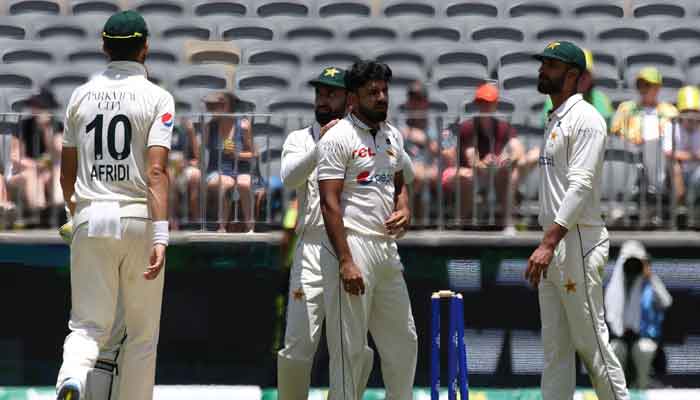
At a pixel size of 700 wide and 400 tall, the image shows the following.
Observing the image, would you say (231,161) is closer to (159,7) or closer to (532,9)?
(159,7)

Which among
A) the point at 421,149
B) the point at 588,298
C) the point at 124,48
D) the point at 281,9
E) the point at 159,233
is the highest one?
the point at 281,9

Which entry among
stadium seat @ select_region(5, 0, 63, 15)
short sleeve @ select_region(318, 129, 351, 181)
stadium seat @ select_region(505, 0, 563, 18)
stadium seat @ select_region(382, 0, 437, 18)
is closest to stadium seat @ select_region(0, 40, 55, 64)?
stadium seat @ select_region(5, 0, 63, 15)

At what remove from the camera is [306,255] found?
7.62m

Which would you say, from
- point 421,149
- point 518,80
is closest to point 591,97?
point 421,149

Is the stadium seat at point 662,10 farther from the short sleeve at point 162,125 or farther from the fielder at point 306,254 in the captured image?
the short sleeve at point 162,125

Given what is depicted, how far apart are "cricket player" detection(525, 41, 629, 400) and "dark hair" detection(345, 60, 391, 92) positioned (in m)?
0.90

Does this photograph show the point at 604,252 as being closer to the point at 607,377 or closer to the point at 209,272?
the point at 607,377

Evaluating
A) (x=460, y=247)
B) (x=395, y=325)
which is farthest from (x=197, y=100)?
(x=395, y=325)

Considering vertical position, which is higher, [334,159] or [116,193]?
[334,159]

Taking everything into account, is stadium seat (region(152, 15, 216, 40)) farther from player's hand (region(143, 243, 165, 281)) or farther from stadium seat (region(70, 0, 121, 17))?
player's hand (region(143, 243, 165, 281))

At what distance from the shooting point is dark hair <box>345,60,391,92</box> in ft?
22.4

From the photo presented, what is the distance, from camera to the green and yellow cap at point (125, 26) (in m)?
6.49

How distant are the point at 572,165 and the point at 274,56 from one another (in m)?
5.96

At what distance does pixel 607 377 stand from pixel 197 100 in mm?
5327
